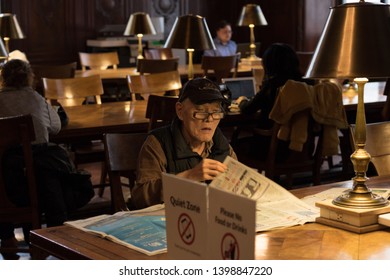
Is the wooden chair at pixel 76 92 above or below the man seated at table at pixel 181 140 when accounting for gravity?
below

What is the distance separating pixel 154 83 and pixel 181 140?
10.5ft

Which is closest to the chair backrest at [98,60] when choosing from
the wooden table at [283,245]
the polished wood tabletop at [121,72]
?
the polished wood tabletop at [121,72]

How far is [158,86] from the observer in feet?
20.3

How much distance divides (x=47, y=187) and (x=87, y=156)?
1.33m

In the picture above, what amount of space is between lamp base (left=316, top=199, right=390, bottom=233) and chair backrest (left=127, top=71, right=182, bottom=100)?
149 inches

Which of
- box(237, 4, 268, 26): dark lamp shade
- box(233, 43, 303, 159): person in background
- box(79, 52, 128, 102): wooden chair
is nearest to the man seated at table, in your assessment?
box(233, 43, 303, 159): person in background

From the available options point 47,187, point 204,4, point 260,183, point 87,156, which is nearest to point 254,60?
point 204,4

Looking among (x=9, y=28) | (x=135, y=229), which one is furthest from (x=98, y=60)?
(x=135, y=229)

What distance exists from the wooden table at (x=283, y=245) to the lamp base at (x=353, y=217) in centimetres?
2

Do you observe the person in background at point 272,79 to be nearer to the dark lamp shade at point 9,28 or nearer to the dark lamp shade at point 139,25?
the dark lamp shade at point 139,25

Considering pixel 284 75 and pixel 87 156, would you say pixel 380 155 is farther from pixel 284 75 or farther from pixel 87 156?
pixel 87 156

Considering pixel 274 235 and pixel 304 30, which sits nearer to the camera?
pixel 274 235

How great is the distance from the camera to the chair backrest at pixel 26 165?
3865mm

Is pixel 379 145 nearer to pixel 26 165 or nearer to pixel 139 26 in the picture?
pixel 26 165
